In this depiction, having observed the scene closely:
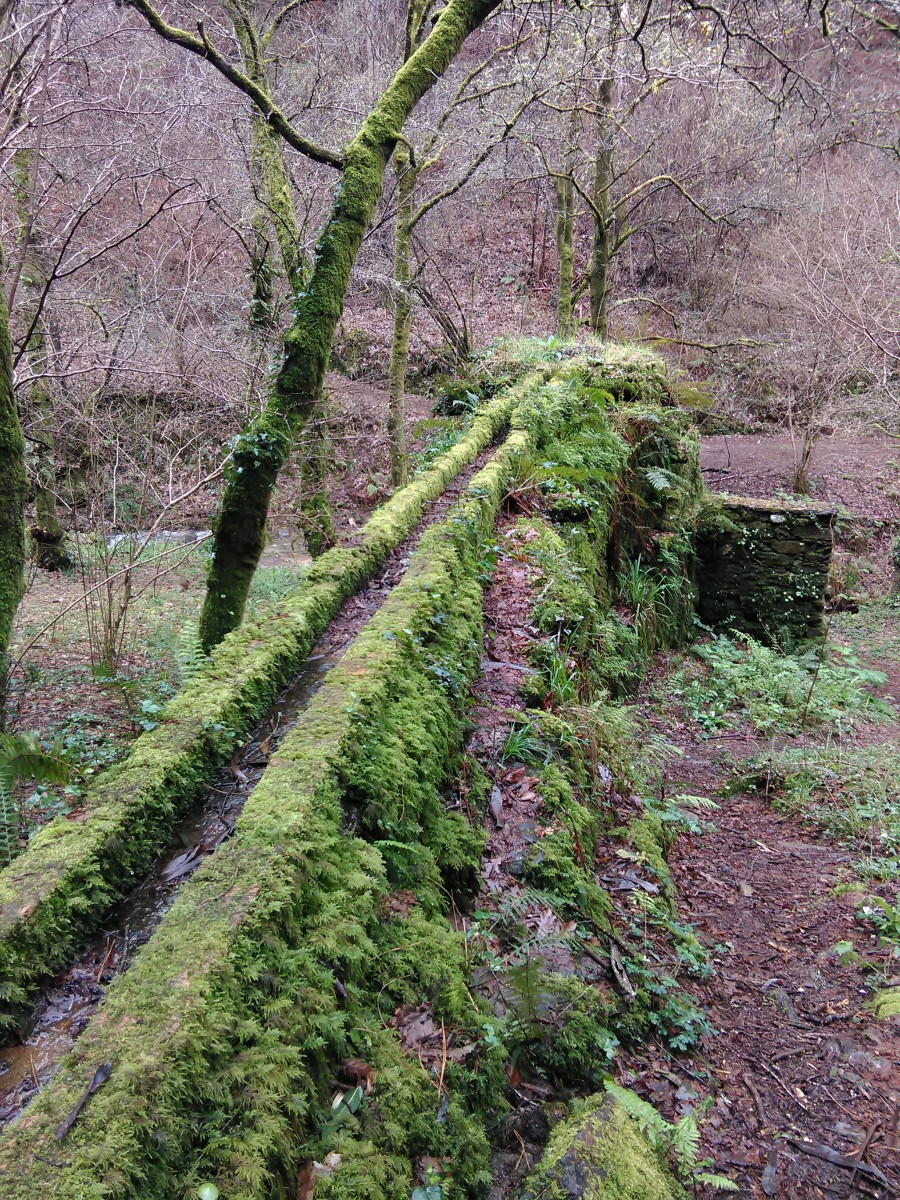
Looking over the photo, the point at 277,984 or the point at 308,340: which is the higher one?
the point at 308,340

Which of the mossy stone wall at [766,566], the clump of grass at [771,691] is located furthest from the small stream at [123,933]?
the mossy stone wall at [766,566]

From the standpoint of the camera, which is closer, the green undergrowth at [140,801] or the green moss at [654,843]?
the green undergrowth at [140,801]

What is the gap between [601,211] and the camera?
15.3 meters

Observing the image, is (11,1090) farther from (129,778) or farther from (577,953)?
(577,953)

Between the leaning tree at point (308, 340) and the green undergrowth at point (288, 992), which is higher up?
the leaning tree at point (308, 340)

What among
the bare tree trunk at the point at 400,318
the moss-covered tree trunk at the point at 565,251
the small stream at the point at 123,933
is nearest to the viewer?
the small stream at the point at 123,933

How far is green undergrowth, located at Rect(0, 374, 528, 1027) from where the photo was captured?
6.89ft

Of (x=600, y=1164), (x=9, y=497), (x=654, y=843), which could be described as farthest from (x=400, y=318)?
(x=600, y=1164)

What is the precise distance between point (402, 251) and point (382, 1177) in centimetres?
1284

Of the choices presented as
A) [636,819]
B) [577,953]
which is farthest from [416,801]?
[636,819]

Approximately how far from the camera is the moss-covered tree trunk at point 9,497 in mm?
3842

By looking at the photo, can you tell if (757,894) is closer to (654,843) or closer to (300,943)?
(654,843)

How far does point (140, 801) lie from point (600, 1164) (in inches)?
77.6

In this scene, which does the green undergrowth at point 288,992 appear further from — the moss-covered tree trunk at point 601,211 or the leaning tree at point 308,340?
the moss-covered tree trunk at point 601,211
